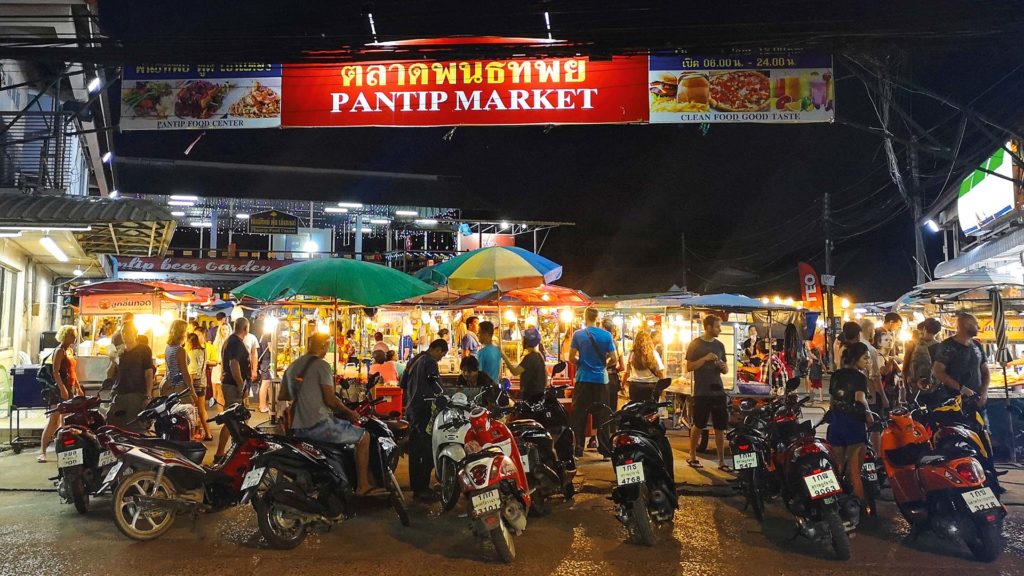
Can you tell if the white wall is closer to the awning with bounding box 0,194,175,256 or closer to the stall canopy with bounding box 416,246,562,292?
the awning with bounding box 0,194,175,256

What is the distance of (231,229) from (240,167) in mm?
2607

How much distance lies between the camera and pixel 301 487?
5.55 meters

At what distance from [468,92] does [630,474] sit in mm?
5490

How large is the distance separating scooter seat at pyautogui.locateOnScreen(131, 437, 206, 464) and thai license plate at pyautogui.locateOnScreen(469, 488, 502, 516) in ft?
9.41

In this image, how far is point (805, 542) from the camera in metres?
5.60

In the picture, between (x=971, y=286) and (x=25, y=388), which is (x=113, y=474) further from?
(x=971, y=286)

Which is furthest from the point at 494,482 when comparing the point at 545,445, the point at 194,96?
the point at 194,96

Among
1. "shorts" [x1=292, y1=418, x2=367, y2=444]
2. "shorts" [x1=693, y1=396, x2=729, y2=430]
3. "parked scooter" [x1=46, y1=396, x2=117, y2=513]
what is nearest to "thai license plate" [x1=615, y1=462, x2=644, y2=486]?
"shorts" [x1=292, y1=418, x2=367, y2=444]

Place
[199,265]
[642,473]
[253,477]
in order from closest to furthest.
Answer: [253,477], [642,473], [199,265]

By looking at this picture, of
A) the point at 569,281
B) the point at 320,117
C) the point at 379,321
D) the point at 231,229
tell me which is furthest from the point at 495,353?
the point at 569,281

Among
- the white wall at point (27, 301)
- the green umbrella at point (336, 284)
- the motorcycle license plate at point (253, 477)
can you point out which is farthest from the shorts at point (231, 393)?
the white wall at point (27, 301)

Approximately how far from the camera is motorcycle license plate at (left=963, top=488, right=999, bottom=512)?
4.98 metres

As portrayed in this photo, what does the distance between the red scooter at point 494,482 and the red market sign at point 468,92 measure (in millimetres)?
4442

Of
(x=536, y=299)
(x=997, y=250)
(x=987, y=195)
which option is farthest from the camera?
(x=536, y=299)
